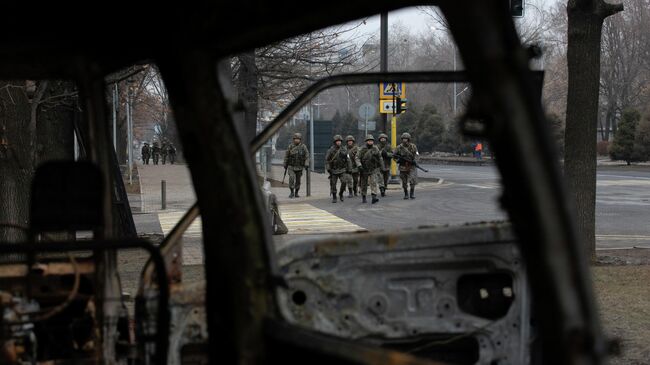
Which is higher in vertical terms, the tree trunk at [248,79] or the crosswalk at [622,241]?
the tree trunk at [248,79]

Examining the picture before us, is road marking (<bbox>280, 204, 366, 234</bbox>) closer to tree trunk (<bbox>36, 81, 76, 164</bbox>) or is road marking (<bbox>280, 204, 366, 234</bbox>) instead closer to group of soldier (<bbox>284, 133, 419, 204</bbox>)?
group of soldier (<bbox>284, 133, 419, 204</bbox>)

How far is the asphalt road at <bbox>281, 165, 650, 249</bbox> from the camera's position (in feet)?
56.2

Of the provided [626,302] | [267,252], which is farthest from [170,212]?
[267,252]

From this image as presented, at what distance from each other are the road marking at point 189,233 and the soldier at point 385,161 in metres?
6.44

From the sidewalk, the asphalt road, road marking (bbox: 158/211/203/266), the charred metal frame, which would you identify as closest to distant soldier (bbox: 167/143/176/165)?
the sidewalk

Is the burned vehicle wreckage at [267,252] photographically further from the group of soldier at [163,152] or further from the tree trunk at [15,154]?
the group of soldier at [163,152]

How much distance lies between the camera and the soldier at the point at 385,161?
2650 centimetres

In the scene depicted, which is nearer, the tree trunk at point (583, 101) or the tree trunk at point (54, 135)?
the tree trunk at point (583, 101)

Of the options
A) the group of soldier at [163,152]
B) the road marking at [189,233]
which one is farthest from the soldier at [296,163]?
the group of soldier at [163,152]

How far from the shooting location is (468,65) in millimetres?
1678

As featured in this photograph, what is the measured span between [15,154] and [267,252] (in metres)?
8.72

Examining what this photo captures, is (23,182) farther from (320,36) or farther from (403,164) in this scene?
(403,164)

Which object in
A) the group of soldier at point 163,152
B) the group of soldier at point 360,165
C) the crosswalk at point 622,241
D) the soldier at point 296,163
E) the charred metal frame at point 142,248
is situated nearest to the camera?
the charred metal frame at point 142,248

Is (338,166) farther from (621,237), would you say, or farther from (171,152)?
(171,152)
